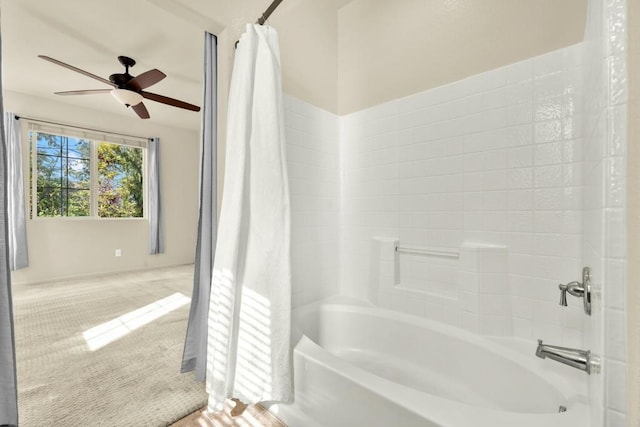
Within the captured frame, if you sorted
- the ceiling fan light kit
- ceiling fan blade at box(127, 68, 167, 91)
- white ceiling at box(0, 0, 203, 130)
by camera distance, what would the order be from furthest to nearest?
the ceiling fan light kit
ceiling fan blade at box(127, 68, 167, 91)
white ceiling at box(0, 0, 203, 130)

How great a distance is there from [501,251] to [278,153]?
1.20 m

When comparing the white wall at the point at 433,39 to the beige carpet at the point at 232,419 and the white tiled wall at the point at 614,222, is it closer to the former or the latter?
the white tiled wall at the point at 614,222

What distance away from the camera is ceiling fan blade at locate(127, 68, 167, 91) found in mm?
2480

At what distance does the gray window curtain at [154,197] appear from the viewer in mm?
4766

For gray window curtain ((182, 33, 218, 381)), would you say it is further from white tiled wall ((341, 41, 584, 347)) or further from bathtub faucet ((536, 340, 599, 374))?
bathtub faucet ((536, 340, 599, 374))

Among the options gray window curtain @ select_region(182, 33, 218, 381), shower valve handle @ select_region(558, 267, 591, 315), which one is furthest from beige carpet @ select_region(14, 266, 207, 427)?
shower valve handle @ select_region(558, 267, 591, 315)

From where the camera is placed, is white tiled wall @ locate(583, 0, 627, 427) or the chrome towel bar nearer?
→ white tiled wall @ locate(583, 0, 627, 427)

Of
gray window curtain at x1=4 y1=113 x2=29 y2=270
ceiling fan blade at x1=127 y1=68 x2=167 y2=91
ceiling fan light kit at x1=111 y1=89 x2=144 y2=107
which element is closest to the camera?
ceiling fan blade at x1=127 y1=68 x2=167 y2=91

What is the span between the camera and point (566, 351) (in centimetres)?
89

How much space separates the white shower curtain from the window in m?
4.10

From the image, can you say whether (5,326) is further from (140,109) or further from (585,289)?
(140,109)

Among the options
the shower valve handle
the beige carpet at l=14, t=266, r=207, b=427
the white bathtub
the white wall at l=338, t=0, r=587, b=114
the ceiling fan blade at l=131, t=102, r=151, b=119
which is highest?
the ceiling fan blade at l=131, t=102, r=151, b=119

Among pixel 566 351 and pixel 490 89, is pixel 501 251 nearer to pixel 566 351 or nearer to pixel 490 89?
pixel 566 351

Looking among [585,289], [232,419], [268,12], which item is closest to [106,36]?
[268,12]
